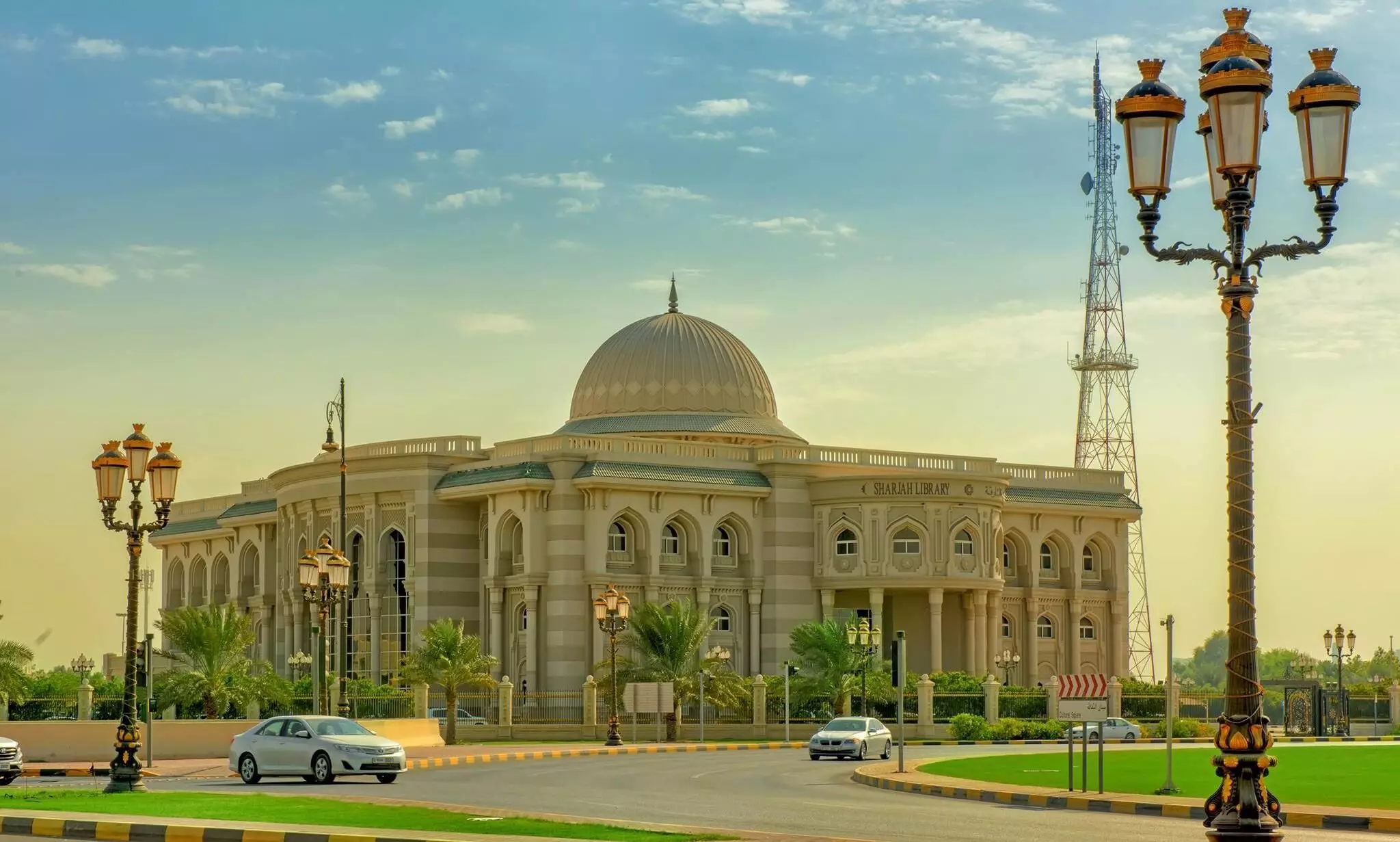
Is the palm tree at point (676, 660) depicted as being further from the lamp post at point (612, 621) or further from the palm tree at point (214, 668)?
the palm tree at point (214, 668)

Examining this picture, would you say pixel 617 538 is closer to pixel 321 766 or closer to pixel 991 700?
pixel 991 700

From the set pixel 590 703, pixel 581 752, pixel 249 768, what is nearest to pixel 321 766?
pixel 249 768

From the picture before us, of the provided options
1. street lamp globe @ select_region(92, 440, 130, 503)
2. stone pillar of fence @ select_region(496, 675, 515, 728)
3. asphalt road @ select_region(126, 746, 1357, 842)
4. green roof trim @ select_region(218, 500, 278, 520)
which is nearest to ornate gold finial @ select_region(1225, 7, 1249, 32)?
asphalt road @ select_region(126, 746, 1357, 842)

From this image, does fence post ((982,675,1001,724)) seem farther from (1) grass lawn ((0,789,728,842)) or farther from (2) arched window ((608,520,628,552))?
(1) grass lawn ((0,789,728,842))

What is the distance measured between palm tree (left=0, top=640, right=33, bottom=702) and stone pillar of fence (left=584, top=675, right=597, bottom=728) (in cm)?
1576

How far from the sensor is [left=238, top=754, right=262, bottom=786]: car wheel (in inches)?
1321

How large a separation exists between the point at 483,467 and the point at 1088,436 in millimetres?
30101

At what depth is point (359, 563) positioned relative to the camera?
73.6m

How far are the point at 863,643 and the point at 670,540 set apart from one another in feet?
48.5

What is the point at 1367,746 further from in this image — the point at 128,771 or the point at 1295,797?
the point at 128,771

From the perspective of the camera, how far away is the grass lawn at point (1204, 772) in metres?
28.8

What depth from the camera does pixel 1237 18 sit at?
1573 cm

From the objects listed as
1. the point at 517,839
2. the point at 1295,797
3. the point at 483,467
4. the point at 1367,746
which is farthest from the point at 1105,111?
the point at 517,839

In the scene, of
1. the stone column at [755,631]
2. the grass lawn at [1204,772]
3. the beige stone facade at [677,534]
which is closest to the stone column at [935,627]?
the beige stone facade at [677,534]
